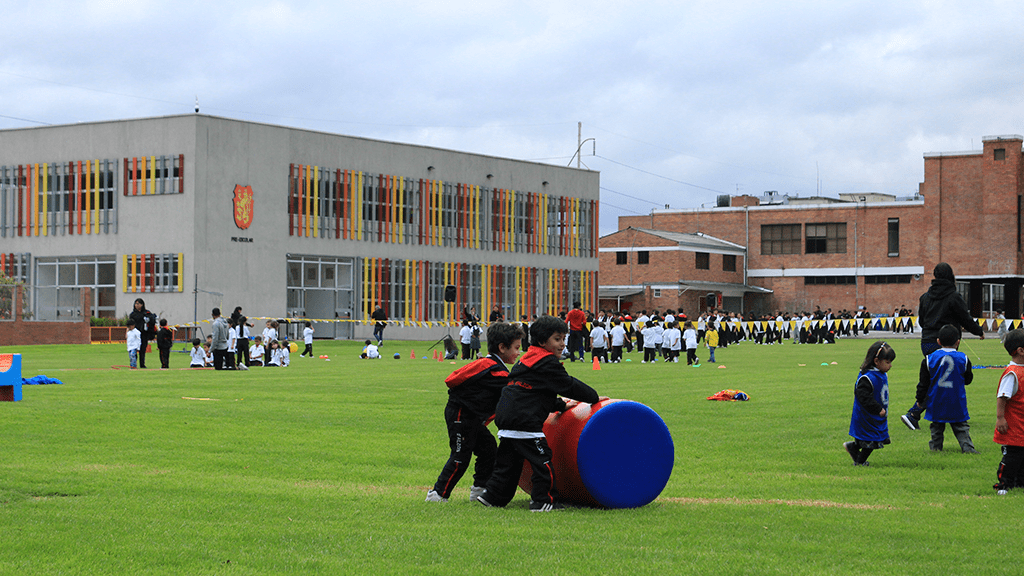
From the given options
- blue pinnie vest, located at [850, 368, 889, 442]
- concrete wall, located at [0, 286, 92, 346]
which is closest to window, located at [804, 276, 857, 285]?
concrete wall, located at [0, 286, 92, 346]

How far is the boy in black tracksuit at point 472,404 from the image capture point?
8.89m

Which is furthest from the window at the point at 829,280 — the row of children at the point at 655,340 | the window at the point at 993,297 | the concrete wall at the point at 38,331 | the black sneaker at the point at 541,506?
the black sneaker at the point at 541,506

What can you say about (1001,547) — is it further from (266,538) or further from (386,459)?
(386,459)

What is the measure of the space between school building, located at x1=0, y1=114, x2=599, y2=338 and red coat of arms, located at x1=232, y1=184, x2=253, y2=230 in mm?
71

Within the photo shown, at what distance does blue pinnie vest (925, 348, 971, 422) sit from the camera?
11.6 metres

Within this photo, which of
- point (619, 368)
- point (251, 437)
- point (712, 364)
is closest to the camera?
point (251, 437)

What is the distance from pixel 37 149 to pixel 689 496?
53.0m

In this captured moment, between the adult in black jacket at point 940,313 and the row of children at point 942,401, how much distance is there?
121 cm

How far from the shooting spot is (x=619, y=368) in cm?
3011

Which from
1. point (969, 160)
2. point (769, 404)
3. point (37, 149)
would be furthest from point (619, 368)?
point (969, 160)

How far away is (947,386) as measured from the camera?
1170cm

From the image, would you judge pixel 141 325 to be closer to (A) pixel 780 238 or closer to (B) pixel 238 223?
(B) pixel 238 223

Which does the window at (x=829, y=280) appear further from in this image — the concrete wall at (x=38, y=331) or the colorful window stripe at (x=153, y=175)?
the concrete wall at (x=38, y=331)

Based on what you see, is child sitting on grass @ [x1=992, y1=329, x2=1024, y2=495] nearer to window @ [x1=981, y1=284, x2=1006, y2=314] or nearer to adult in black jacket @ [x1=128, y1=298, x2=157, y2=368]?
adult in black jacket @ [x1=128, y1=298, x2=157, y2=368]
